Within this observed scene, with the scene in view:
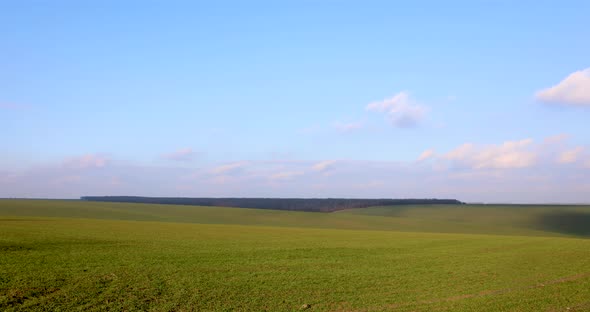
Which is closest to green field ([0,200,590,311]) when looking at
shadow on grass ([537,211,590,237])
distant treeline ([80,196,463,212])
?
shadow on grass ([537,211,590,237])

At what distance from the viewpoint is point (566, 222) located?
2781 inches

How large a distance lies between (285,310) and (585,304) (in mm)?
7798

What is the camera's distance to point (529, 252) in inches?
1105

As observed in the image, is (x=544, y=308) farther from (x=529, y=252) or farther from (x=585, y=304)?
(x=529, y=252)

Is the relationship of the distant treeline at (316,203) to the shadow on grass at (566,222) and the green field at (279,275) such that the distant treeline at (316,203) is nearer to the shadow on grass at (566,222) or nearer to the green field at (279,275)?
the shadow on grass at (566,222)

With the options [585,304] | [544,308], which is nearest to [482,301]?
[544,308]

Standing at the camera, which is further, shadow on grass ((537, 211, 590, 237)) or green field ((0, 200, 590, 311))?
shadow on grass ((537, 211, 590, 237))

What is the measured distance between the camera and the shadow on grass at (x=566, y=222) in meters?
64.8

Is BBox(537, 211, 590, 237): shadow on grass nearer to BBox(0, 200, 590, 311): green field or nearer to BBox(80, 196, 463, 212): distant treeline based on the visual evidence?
BBox(0, 200, 590, 311): green field

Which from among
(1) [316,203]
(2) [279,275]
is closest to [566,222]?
(1) [316,203]

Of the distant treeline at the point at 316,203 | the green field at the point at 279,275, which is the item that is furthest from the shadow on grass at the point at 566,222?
the distant treeline at the point at 316,203

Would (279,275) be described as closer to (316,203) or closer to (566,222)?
(566,222)

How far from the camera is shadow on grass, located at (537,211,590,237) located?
64750mm

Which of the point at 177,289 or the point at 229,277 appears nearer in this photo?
the point at 177,289
